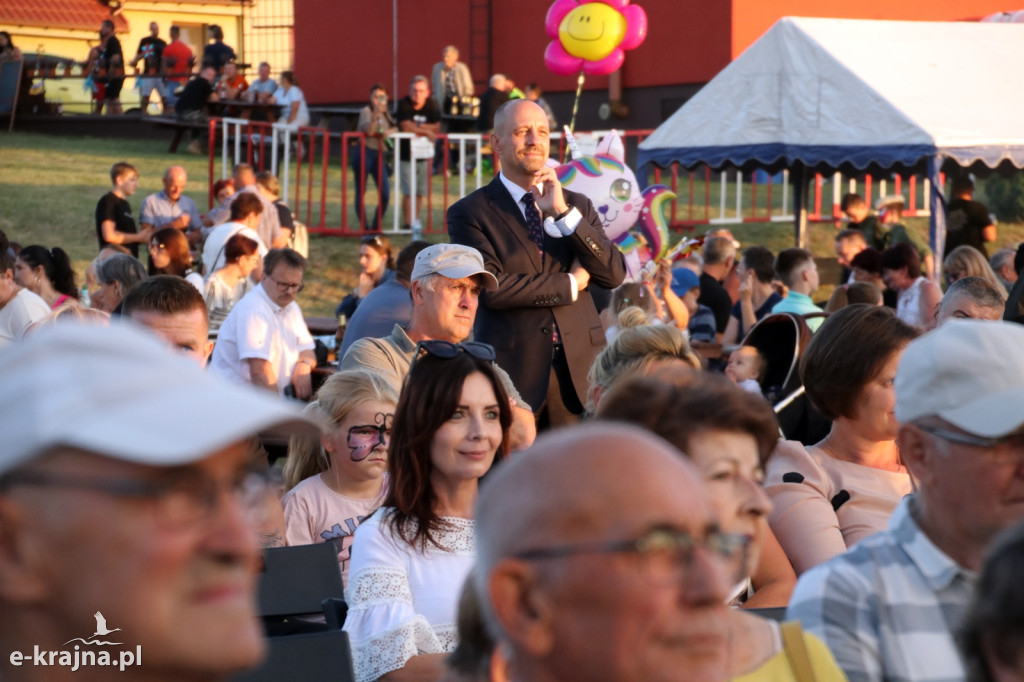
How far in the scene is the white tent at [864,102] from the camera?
37.2 feet

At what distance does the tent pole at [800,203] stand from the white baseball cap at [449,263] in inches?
401

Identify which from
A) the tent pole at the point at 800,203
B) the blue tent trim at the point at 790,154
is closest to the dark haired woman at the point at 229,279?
the blue tent trim at the point at 790,154

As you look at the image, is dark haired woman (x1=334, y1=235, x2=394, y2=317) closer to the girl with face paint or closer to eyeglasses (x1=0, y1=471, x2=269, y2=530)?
the girl with face paint

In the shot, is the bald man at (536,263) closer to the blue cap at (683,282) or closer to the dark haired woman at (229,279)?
the dark haired woman at (229,279)

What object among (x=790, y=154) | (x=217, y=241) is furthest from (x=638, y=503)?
(x=790, y=154)

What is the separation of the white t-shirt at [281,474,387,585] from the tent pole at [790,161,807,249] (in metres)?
11.1

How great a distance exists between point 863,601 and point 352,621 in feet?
4.33

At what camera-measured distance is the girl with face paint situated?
14.1 feet

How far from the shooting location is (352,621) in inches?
118

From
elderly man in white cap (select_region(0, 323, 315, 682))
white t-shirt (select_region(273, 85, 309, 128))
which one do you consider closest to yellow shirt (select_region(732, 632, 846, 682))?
elderly man in white cap (select_region(0, 323, 315, 682))

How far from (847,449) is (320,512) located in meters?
1.82

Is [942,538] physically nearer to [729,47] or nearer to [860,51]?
[860,51]

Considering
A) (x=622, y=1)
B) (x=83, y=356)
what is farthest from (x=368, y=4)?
(x=83, y=356)

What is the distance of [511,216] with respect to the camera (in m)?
5.71
